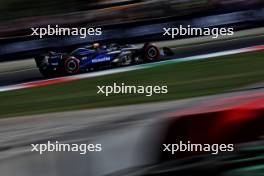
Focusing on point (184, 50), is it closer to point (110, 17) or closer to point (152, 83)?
point (110, 17)

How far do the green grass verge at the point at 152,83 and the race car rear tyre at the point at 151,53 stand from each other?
34 cm

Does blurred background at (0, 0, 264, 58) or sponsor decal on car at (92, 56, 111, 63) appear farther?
blurred background at (0, 0, 264, 58)

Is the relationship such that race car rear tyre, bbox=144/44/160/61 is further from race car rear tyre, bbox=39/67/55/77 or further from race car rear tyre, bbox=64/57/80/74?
race car rear tyre, bbox=39/67/55/77

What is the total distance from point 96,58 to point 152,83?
1.93 m

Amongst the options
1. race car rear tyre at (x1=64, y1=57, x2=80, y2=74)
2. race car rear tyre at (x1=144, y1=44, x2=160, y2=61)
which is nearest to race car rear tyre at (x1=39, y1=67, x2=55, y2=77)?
race car rear tyre at (x1=64, y1=57, x2=80, y2=74)

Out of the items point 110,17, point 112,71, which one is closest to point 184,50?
point 112,71

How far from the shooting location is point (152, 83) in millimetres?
9180

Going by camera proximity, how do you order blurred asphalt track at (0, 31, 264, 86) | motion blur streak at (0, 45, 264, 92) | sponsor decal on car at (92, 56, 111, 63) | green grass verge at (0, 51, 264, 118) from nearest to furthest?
green grass verge at (0, 51, 264, 118) < motion blur streak at (0, 45, 264, 92) < sponsor decal on car at (92, 56, 111, 63) < blurred asphalt track at (0, 31, 264, 86)

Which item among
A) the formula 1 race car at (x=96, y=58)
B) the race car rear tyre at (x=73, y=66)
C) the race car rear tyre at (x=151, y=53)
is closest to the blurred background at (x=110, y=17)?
the race car rear tyre at (x=151, y=53)

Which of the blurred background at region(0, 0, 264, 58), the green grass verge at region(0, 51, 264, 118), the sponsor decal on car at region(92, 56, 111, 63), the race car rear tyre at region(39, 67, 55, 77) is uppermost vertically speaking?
the blurred background at region(0, 0, 264, 58)

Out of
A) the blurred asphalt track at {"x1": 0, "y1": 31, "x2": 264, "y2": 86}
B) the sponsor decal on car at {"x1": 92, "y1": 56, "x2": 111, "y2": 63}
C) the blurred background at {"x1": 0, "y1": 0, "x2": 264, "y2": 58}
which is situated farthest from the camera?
the blurred background at {"x1": 0, "y1": 0, "x2": 264, "y2": 58}

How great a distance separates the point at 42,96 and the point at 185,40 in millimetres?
2472

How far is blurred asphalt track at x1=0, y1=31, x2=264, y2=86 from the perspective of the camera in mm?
10977

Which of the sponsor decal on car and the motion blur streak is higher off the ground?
the sponsor decal on car
